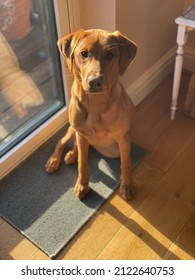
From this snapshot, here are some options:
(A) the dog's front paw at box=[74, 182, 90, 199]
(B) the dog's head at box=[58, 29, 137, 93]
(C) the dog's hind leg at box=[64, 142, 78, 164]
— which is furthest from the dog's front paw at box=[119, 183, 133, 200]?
(B) the dog's head at box=[58, 29, 137, 93]

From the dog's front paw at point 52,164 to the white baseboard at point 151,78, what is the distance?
554mm

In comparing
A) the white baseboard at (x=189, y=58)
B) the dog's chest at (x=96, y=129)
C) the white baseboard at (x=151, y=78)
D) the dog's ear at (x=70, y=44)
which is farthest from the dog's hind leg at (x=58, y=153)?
the white baseboard at (x=189, y=58)

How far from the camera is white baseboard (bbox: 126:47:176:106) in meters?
2.21

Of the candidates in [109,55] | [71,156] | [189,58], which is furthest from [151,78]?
[109,55]

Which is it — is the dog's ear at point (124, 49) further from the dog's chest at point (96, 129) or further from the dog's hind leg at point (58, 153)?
the dog's hind leg at point (58, 153)

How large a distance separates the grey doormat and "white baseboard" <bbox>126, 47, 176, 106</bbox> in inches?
13.7

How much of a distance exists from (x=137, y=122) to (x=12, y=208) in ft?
2.65

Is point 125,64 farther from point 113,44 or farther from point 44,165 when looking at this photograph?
point 44,165

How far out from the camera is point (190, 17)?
1.80m

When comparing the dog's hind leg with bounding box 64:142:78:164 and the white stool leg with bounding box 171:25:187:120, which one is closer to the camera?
the white stool leg with bounding box 171:25:187:120

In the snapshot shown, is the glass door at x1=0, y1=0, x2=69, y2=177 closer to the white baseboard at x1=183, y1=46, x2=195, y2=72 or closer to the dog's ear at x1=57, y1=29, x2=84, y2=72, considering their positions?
the dog's ear at x1=57, y1=29, x2=84, y2=72

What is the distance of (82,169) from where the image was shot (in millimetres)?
1776

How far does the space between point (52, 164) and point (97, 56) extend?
2.33ft
